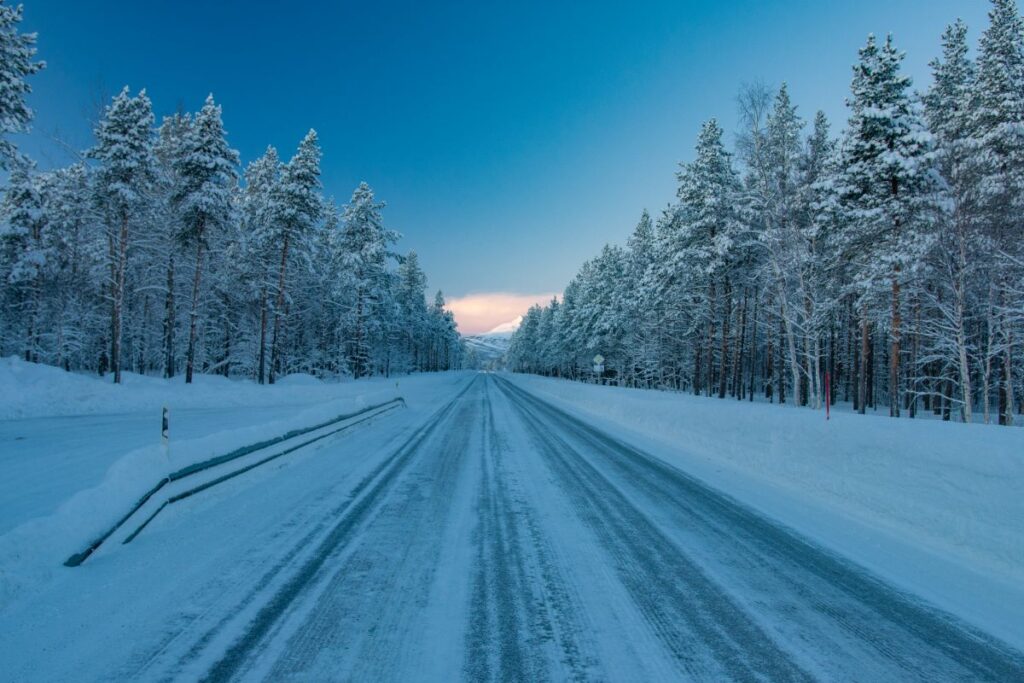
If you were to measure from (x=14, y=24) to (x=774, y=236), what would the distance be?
31198 mm

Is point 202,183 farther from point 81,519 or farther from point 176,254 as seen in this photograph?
point 81,519

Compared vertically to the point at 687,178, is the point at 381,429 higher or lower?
lower

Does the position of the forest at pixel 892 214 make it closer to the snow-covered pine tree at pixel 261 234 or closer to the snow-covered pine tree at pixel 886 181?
the snow-covered pine tree at pixel 886 181

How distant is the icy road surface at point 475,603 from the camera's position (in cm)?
293

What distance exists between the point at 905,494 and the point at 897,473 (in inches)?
14.6

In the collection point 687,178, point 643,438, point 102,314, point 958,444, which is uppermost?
point 687,178

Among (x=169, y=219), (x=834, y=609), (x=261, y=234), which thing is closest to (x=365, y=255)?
(x=261, y=234)

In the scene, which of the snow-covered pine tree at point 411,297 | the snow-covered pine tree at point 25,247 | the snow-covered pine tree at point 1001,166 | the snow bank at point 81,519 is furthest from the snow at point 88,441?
the snow-covered pine tree at point 411,297

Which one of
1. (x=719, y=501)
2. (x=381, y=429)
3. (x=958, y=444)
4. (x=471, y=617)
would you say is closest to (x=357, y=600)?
(x=471, y=617)

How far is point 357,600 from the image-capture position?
3711 mm

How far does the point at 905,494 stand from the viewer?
6.33 metres

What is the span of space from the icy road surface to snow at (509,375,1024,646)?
1.79ft

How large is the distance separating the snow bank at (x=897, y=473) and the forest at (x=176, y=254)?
2669 cm

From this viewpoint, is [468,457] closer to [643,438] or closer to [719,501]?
[719,501]
